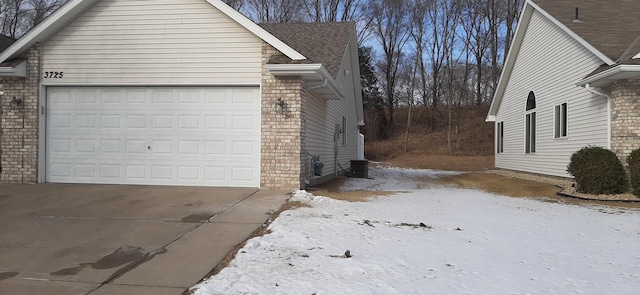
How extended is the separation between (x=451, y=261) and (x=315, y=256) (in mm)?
1516

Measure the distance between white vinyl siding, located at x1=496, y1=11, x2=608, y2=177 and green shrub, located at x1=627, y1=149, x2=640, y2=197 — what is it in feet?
5.04

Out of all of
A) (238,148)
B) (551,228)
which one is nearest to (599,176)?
(551,228)

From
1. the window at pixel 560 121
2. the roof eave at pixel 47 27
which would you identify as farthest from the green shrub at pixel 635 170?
the roof eave at pixel 47 27

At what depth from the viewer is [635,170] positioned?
1010 centimetres

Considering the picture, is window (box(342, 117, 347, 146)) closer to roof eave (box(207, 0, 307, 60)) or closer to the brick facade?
the brick facade

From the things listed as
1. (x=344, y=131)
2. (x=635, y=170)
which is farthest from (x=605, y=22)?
(x=344, y=131)

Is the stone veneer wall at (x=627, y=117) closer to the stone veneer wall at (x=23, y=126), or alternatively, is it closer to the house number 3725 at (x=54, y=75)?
the house number 3725 at (x=54, y=75)

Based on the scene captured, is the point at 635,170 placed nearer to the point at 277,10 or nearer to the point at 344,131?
the point at 344,131

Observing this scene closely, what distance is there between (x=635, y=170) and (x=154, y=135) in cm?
1124

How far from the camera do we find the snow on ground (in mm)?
4102

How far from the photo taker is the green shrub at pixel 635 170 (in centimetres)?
1002

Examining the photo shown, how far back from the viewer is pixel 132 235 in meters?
5.96

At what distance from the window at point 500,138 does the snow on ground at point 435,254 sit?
46.1ft

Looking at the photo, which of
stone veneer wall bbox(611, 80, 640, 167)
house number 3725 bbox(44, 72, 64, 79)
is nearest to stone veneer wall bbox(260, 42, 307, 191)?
house number 3725 bbox(44, 72, 64, 79)
